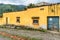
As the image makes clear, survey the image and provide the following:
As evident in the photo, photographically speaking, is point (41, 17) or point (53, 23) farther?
point (41, 17)

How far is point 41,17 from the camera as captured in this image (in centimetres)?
2675

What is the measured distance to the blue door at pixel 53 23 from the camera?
81.3 feet

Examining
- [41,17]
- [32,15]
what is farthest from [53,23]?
[32,15]

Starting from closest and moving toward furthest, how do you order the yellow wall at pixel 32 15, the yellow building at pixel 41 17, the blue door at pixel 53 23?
the blue door at pixel 53 23
the yellow building at pixel 41 17
the yellow wall at pixel 32 15

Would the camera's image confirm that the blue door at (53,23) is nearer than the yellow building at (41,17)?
Yes

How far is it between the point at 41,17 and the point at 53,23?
228 centimetres

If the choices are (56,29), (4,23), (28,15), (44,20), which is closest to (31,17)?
(28,15)

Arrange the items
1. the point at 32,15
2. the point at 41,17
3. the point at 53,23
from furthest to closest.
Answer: the point at 32,15 < the point at 41,17 < the point at 53,23

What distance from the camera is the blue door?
2477 centimetres

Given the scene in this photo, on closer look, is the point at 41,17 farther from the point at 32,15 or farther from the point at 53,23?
the point at 53,23

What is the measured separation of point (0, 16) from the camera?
37.3 metres

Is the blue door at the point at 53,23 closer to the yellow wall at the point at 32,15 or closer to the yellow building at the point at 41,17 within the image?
the yellow building at the point at 41,17

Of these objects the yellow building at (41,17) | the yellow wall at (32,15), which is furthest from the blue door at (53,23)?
the yellow wall at (32,15)

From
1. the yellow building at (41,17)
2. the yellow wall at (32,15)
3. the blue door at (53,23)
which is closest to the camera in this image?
the blue door at (53,23)
